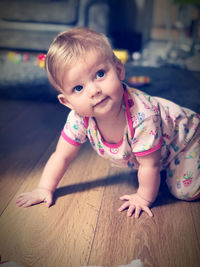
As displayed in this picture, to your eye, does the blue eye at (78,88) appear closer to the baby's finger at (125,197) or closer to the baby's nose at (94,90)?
the baby's nose at (94,90)

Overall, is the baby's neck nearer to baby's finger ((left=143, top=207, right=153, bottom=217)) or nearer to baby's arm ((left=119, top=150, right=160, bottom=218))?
baby's arm ((left=119, top=150, right=160, bottom=218))

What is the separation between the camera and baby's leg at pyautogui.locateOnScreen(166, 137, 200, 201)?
0.87 m

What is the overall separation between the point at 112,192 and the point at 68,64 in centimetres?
48

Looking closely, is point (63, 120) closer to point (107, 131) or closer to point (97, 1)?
point (107, 131)

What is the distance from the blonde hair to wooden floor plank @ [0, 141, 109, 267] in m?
0.40

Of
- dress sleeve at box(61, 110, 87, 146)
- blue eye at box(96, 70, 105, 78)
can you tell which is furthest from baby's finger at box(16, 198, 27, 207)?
blue eye at box(96, 70, 105, 78)

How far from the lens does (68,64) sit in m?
0.66

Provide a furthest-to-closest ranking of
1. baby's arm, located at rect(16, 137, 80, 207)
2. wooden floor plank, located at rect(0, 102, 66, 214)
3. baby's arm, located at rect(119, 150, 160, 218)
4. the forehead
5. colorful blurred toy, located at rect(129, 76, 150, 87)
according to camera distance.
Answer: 1. colorful blurred toy, located at rect(129, 76, 150, 87)
2. wooden floor plank, located at rect(0, 102, 66, 214)
3. baby's arm, located at rect(16, 137, 80, 207)
4. baby's arm, located at rect(119, 150, 160, 218)
5. the forehead

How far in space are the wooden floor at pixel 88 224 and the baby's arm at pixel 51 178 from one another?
0.03 m

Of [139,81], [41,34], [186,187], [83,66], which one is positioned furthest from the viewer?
[41,34]

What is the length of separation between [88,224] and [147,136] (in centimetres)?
31

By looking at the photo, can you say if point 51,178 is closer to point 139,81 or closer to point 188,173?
point 188,173

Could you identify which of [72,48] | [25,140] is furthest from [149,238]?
[25,140]

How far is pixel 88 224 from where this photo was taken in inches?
31.6
